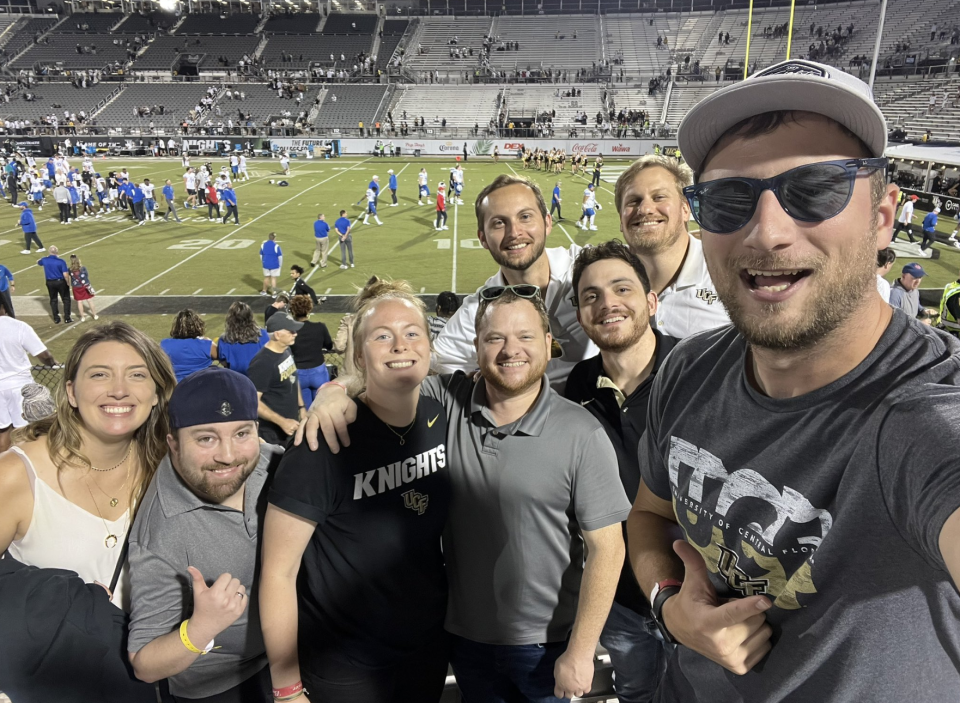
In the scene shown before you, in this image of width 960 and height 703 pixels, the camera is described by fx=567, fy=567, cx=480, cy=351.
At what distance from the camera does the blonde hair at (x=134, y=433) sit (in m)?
2.47

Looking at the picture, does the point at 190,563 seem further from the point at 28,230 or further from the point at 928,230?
the point at 928,230

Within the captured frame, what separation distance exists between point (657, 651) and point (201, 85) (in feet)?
232

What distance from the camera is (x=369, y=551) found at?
2180 millimetres

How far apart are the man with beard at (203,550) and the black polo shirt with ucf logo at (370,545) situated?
25cm

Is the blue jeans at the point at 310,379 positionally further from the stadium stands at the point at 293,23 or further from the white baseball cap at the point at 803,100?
the stadium stands at the point at 293,23

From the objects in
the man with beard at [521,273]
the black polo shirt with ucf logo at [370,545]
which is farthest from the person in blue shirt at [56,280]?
the black polo shirt with ucf logo at [370,545]

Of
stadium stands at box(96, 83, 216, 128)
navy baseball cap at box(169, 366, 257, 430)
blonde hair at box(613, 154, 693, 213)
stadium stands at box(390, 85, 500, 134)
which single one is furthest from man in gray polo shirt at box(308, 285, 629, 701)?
stadium stands at box(96, 83, 216, 128)

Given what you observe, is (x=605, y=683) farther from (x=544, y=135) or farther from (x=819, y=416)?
(x=544, y=135)

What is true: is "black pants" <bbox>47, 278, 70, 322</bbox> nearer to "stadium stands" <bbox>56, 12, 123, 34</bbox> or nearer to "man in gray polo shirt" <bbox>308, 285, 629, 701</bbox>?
"man in gray polo shirt" <bbox>308, 285, 629, 701</bbox>

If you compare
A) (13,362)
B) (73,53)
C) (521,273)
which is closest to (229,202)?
(13,362)

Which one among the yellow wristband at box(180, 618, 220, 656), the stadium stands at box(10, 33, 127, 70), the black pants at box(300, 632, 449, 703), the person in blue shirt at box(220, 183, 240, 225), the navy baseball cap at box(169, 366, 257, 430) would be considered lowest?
the black pants at box(300, 632, 449, 703)

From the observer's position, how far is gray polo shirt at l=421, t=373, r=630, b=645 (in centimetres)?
227

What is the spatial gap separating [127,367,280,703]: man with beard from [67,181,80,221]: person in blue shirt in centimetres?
2726

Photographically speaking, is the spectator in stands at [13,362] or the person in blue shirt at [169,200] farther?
the person in blue shirt at [169,200]
